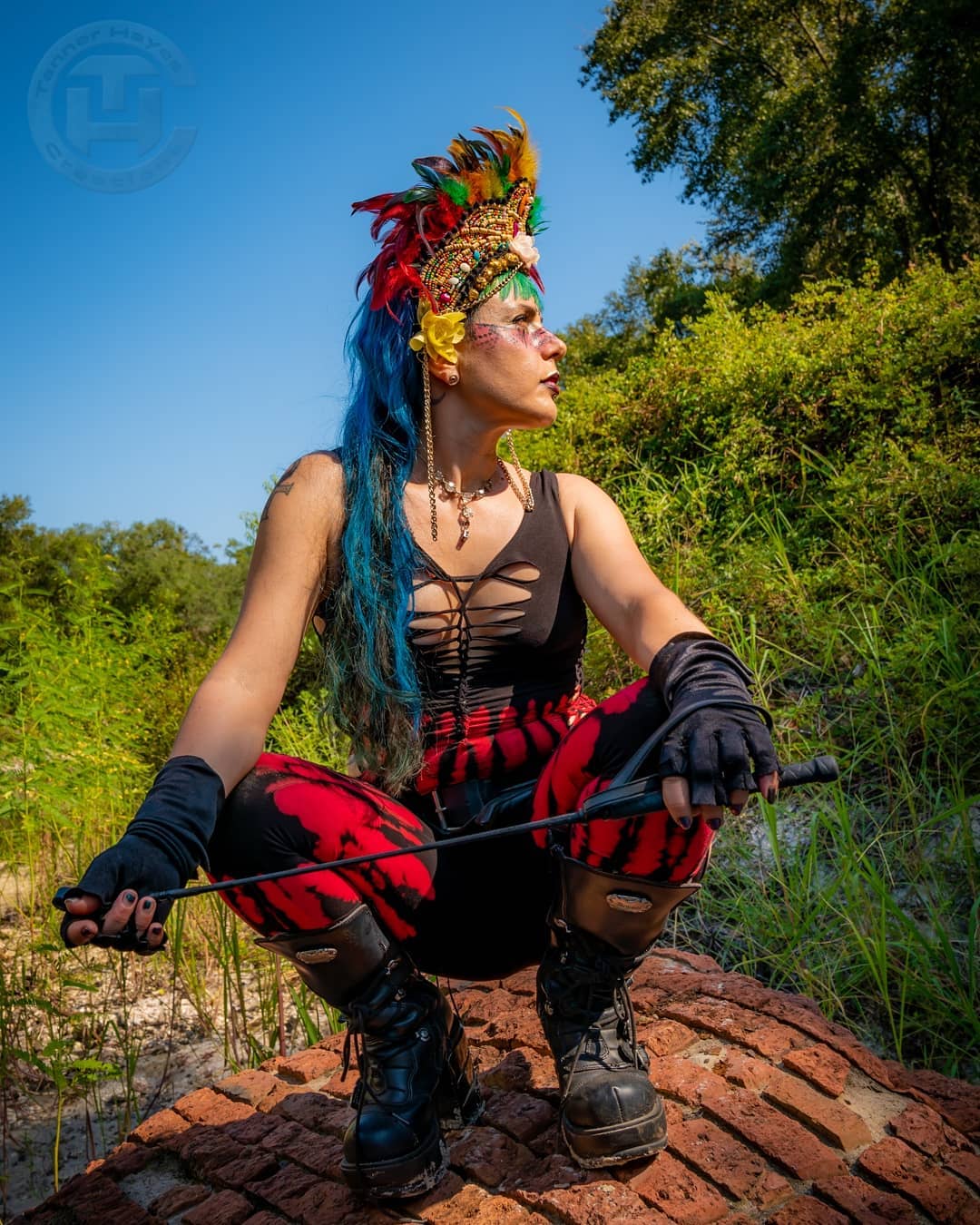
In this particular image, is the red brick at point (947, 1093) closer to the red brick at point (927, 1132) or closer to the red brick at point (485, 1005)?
the red brick at point (927, 1132)

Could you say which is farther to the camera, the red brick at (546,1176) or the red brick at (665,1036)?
the red brick at (665,1036)

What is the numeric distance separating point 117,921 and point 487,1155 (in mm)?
882

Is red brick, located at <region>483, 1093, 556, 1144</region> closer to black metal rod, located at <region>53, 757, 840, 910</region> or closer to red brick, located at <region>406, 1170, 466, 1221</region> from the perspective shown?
red brick, located at <region>406, 1170, 466, 1221</region>

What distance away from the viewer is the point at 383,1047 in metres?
1.63

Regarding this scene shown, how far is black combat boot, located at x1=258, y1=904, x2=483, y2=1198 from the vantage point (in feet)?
5.17

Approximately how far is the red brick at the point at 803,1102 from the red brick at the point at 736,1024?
51 millimetres

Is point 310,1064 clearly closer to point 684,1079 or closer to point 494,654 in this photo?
point 684,1079

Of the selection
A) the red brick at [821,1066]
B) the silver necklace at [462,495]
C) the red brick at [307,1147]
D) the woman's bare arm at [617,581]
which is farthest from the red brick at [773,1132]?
the silver necklace at [462,495]

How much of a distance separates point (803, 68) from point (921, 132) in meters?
3.29

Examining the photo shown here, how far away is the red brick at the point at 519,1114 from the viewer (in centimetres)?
180

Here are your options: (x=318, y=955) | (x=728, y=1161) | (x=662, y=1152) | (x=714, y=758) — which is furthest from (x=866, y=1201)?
(x=318, y=955)

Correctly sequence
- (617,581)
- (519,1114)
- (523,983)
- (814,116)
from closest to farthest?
(519,1114) → (617,581) → (523,983) → (814,116)

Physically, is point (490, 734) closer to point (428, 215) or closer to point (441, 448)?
point (441, 448)

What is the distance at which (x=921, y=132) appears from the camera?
435 inches
